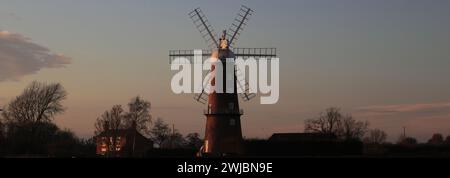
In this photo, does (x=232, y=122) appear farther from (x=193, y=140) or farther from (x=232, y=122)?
(x=193, y=140)

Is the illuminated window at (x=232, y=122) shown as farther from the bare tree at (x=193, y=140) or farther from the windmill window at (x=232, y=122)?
the bare tree at (x=193, y=140)

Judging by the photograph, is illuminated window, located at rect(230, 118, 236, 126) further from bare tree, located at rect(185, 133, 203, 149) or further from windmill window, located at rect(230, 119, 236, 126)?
bare tree, located at rect(185, 133, 203, 149)

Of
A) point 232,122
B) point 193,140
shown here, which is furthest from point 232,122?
point 193,140

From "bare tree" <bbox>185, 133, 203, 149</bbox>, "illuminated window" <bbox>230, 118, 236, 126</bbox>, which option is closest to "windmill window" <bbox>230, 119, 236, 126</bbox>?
"illuminated window" <bbox>230, 118, 236, 126</bbox>

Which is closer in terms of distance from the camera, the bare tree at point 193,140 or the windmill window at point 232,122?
the windmill window at point 232,122

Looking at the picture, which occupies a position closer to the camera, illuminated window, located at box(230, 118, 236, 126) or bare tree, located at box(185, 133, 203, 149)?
illuminated window, located at box(230, 118, 236, 126)

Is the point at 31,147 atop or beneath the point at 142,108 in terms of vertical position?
beneath

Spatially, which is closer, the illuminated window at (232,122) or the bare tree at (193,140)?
the illuminated window at (232,122)

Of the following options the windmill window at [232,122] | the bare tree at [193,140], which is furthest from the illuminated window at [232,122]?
the bare tree at [193,140]
